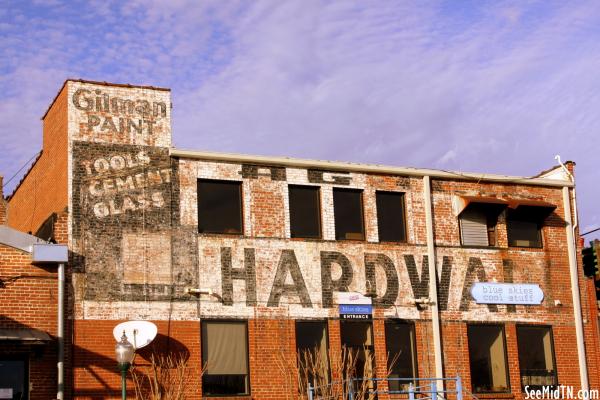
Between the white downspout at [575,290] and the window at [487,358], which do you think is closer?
the window at [487,358]

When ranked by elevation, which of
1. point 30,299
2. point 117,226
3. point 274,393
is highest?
point 117,226

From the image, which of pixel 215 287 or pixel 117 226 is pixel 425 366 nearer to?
pixel 215 287

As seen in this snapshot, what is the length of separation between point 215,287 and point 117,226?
2927 mm

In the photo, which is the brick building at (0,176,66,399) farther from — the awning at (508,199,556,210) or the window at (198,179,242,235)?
the awning at (508,199,556,210)

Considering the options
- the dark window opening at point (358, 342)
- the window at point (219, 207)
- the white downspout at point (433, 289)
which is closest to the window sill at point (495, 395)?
the white downspout at point (433, 289)

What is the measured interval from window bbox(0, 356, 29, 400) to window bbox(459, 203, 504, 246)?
1278 centimetres

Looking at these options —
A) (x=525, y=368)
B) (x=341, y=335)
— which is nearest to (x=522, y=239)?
(x=525, y=368)

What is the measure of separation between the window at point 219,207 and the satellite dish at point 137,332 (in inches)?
127

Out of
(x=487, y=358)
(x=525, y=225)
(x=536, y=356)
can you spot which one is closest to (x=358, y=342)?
(x=487, y=358)

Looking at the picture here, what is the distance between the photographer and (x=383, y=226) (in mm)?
29469

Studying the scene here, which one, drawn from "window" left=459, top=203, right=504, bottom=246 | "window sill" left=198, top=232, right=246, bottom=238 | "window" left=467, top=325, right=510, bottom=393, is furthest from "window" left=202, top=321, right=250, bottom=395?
"window" left=459, top=203, right=504, bottom=246

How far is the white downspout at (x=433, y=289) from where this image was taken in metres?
28.6

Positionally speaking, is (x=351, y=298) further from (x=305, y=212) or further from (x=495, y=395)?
(x=495, y=395)

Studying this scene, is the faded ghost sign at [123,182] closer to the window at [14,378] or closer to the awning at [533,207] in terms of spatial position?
the window at [14,378]
